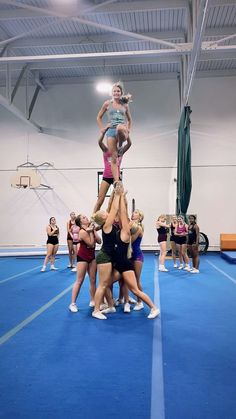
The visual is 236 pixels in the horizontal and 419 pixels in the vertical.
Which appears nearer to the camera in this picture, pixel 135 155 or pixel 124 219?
pixel 124 219

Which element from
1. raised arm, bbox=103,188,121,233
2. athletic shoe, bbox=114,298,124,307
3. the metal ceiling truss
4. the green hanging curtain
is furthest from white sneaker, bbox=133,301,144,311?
the metal ceiling truss

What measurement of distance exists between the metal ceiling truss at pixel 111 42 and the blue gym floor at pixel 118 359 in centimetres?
459

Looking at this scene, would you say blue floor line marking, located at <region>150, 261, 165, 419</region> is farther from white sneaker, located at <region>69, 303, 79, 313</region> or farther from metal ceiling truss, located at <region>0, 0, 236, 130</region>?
metal ceiling truss, located at <region>0, 0, 236, 130</region>

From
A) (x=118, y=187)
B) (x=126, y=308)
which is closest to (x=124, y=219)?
(x=118, y=187)

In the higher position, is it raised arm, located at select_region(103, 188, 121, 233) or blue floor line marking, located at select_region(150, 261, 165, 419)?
raised arm, located at select_region(103, 188, 121, 233)

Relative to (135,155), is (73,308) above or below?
below

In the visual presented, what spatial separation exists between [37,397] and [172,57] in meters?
11.4

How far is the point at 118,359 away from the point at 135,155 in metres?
10.7

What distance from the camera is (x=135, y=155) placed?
13359mm

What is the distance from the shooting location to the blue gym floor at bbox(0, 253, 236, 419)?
8.02 feet

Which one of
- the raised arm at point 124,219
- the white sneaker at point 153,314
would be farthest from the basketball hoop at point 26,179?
the white sneaker at point 153,314

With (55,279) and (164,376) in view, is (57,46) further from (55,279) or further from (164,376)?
(164,376)

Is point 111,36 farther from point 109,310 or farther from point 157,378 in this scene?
point 157,378

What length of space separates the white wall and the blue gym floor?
7.40 m
